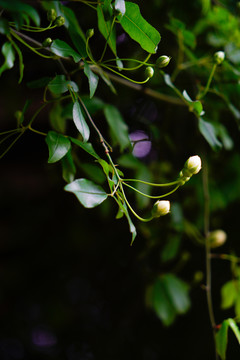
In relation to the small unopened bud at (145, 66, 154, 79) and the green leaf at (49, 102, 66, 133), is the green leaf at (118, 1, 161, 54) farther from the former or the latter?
the green leaf at (49, 102, 66, 133)

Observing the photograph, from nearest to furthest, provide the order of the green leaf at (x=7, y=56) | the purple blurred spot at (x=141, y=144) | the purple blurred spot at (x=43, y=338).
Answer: the green leaf at (x=7, y=56)
the purple blurred spot at (x=141, y=144)
the purple blurred spot at (x=43, y=338)

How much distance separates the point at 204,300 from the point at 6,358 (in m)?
0.74

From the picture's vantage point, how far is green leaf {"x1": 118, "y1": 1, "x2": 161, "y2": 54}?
46cm

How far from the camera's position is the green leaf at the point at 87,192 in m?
0.42

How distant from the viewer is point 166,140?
0.92 metres

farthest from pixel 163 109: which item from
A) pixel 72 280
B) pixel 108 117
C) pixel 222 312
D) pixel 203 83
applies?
pixel 72 280

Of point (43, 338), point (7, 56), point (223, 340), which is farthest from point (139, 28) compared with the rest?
point (43, 338)

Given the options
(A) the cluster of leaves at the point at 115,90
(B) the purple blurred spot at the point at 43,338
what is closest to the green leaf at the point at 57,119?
(A) the cluster of leaves at the point at 115,90

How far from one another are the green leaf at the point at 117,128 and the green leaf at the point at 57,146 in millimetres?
249

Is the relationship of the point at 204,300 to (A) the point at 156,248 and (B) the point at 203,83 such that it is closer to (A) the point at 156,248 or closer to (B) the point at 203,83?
(A) the point at 156,248

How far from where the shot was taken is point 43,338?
1396 mm

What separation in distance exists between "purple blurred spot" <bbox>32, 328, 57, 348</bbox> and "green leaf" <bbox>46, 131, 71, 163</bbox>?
109cm

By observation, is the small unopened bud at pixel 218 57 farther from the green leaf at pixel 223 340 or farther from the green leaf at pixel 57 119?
the green leaf at pixel 223 340

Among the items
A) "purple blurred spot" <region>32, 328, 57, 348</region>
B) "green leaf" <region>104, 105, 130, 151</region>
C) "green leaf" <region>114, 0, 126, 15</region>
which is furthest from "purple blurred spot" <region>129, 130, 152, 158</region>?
"purple blurred spot" <region>32, 328, 57, 348</region>
